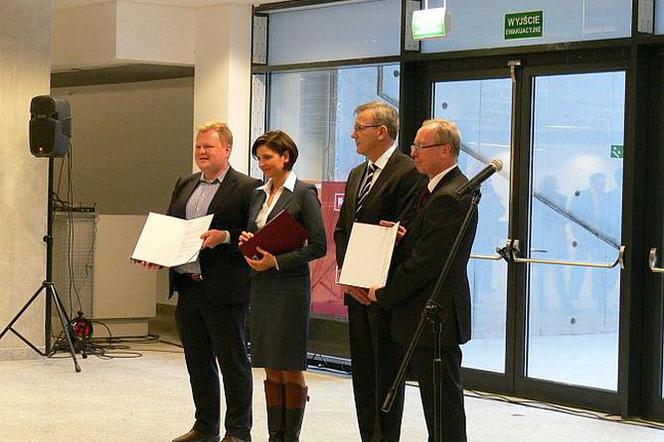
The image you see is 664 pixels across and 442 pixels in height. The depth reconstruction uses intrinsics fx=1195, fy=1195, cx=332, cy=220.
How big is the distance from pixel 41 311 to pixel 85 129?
15.6ft

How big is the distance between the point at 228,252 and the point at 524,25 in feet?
9.43

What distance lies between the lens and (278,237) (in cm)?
511

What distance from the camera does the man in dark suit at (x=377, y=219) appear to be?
15.7ft

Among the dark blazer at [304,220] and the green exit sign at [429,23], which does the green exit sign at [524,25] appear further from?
the dark blazer at [304,220]

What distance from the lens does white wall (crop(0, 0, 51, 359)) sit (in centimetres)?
869

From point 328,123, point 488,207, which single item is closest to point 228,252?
point 488,207

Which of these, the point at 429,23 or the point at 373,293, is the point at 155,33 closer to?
the point at 429,23

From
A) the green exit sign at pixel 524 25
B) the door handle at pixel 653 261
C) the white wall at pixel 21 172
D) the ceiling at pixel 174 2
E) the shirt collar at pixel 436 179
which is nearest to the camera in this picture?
the shirt collar at pixel 436 179

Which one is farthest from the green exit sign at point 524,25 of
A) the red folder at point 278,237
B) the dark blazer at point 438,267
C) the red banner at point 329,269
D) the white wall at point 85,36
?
the white wall at point 85,36

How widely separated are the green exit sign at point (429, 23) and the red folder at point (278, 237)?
2.80 meters

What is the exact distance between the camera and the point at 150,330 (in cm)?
1098

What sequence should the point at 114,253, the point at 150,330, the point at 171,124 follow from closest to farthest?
the point at 114,253
the point at 150,330
the point at 171,124

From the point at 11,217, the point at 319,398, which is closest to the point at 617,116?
the point at 319,398

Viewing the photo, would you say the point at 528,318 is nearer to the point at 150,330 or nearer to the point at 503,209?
the point at 503,209
